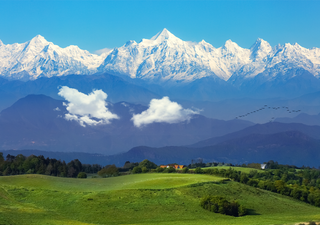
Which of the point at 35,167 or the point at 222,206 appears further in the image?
the point at 35,167

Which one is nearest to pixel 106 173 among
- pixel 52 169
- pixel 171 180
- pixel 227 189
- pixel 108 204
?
pixel 52 169

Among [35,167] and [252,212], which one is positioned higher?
[35,167]

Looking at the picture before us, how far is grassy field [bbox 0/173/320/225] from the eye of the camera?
81.1 m

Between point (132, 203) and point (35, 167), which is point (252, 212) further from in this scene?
point (35, 167)

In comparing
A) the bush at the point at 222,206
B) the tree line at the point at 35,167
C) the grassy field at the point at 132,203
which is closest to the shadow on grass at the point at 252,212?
the grassy field at the point at 132,203

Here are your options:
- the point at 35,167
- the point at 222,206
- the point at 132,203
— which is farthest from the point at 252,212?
the point at 35,167

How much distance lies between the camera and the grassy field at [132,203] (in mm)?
81062

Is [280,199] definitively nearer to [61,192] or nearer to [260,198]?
[260,198]

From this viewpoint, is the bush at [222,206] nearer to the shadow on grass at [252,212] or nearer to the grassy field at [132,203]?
the shadow on grass at [252,212]

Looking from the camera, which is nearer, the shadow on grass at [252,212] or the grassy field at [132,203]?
the grassy field at [132,203]

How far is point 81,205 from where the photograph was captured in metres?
89.9

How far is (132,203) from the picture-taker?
94.2 metres

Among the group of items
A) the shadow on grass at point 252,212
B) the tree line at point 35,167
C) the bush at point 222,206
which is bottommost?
the shadow on grass at point 252,212

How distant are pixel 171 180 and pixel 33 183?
44.1 meters
